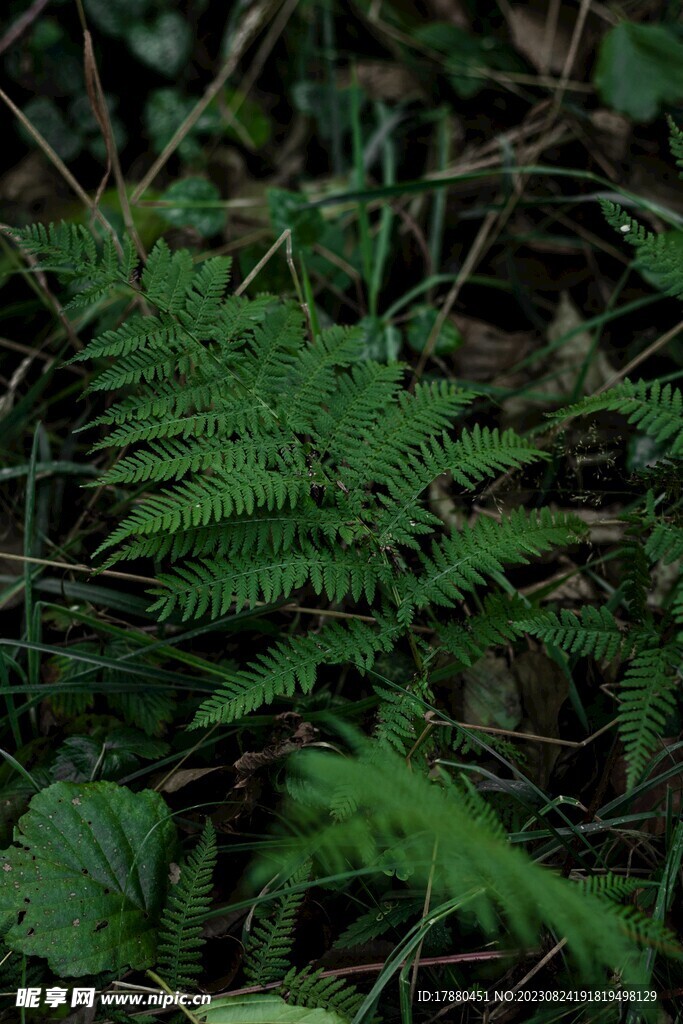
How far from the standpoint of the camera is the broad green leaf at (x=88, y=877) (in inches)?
60.4

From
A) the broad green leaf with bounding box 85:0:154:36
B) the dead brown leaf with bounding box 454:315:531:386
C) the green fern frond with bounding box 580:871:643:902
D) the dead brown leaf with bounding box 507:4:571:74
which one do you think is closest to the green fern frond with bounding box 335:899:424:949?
the green fern frond with bounding box 580:871:643:902

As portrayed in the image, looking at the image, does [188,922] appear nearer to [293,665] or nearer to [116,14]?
[293,665]

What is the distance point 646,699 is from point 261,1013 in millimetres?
912

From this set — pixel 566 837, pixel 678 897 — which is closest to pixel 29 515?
pixel 566 837

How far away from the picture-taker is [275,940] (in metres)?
1.48

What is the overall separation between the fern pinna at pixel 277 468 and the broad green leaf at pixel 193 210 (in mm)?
1045

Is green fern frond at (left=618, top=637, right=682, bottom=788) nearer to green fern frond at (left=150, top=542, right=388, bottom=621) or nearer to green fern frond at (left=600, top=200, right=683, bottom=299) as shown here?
green fern frond at (left=150, top=542, right=388, bottom=621)

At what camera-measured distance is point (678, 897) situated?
158cm

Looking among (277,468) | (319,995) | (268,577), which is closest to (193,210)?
(277,468)

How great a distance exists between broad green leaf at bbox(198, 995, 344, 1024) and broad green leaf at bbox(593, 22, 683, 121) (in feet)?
9.88

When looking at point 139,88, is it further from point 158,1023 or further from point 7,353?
point 158,1023

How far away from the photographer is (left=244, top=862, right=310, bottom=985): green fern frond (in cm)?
147

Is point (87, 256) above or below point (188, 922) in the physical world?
above

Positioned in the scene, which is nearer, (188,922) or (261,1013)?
(261,1013)
